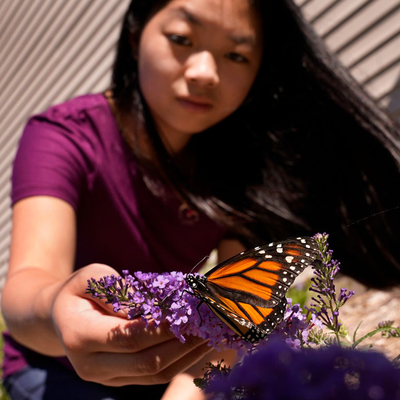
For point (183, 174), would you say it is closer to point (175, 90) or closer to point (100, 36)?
point (175, 90)

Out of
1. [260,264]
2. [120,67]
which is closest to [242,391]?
[260,264]

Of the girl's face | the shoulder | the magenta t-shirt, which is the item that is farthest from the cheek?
the shoulder

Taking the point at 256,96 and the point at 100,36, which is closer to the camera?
the point at 256,96

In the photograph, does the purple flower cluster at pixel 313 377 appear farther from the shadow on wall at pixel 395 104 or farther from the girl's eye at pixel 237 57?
the shadow on wall at pixel 395 104

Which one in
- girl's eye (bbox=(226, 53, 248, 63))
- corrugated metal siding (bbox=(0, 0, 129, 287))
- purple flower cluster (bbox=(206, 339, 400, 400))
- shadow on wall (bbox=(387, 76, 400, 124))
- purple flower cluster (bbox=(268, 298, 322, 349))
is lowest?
shadow on wall (bbox=(387, 76, 400, 124))

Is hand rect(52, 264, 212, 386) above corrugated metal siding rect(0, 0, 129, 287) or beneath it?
beneath

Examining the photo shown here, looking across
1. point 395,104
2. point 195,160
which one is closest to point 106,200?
point 195,160

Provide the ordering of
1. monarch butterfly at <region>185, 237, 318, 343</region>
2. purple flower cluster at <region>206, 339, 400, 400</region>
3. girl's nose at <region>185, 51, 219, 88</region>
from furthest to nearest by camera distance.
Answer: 1. girl's nose at <region>185, 51, 219, 88</region>
2. monarch butterfly at <region>185, 237, 318, 343</region>
3. purple flower cluster at <region>206, 339, 400, 400</region>

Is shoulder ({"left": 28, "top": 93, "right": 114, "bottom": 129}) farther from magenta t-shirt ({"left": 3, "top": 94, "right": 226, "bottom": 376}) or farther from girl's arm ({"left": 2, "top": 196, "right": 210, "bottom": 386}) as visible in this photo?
girl's arm ({"left": 2, "top": 196, "right": 210, "bottom": 386})

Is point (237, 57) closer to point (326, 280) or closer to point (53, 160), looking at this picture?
point (53, 160)
